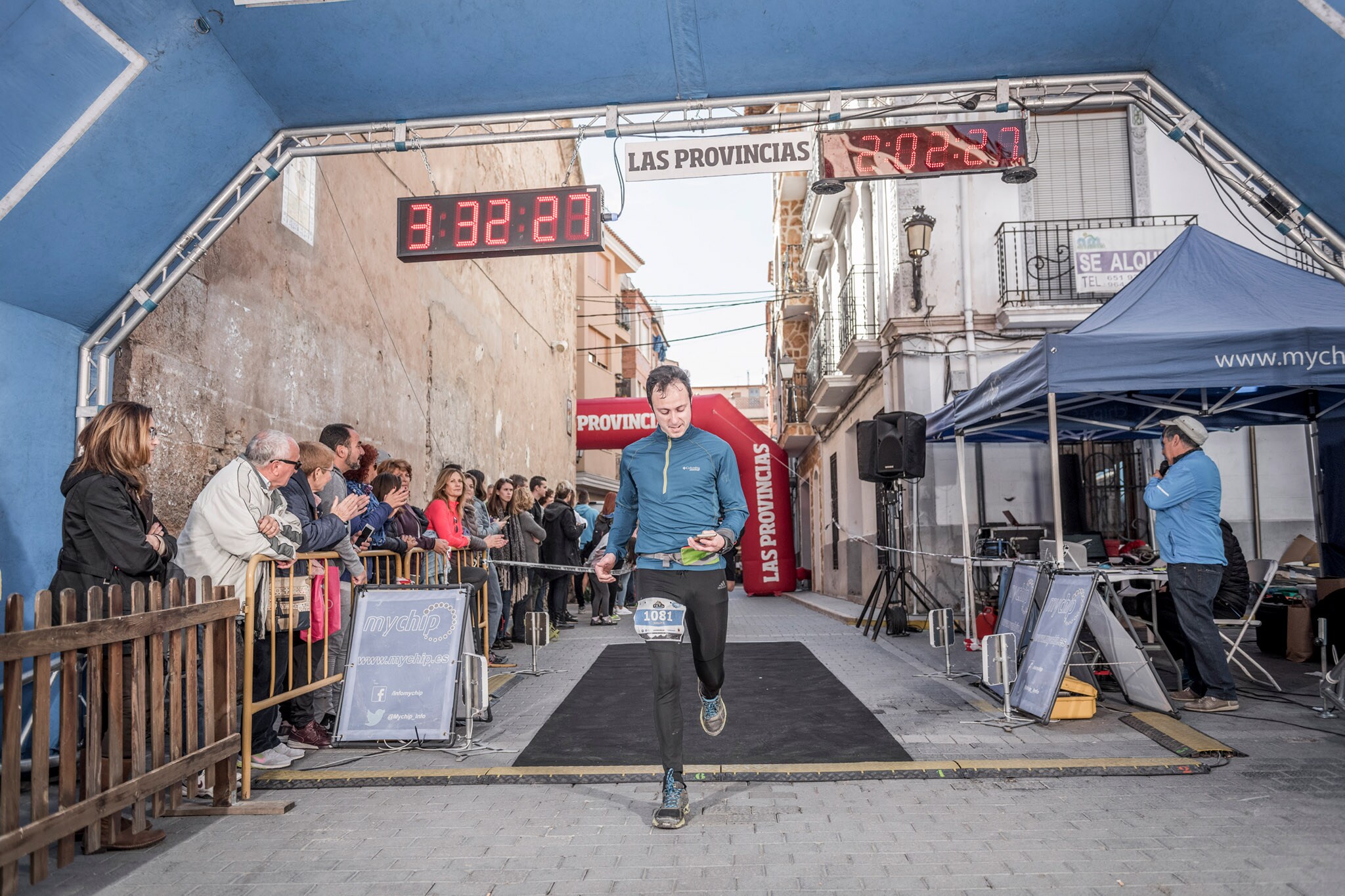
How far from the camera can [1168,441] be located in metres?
6.71

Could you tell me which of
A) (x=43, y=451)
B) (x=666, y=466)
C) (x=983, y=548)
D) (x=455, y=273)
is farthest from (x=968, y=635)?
(x=455, y=273)

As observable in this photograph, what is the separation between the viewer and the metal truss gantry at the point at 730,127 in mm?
6168

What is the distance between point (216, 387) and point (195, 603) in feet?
12.3

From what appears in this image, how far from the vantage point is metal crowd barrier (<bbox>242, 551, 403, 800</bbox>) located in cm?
486

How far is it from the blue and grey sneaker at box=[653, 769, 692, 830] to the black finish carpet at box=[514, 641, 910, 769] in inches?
41.2

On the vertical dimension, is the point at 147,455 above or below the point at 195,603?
above

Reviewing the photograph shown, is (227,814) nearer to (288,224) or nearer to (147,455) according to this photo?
(147,455)

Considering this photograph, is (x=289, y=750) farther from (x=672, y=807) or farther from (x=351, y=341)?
(x=351, y=341)

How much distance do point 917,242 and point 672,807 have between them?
10.6m

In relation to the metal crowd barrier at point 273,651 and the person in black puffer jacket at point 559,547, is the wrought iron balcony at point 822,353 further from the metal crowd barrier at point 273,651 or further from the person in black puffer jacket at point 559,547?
the metal crowd barrier at point 273,651

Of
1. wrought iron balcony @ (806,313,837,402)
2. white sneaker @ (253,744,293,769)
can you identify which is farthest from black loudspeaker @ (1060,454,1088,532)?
white sneaker @ (253,744,293,769)

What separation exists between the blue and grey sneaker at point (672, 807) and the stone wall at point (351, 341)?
4.45 meters

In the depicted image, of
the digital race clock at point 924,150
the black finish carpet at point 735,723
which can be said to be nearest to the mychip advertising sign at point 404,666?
the black finish carpet at point 735,723

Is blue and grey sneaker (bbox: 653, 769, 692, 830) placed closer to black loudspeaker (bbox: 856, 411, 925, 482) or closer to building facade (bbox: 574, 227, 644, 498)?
black loudspeaker (bbox: 856, 411, 925, 482)
